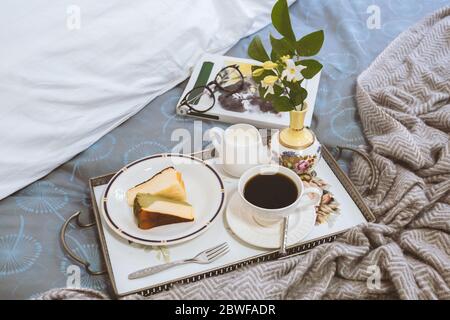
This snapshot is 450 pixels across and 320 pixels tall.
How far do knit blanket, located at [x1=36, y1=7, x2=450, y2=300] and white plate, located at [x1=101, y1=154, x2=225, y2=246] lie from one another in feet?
0.31

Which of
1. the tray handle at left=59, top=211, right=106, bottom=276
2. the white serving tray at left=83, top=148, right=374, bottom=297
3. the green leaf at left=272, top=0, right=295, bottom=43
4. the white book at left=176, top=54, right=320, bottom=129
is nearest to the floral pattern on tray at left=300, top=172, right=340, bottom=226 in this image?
the white serving tray at left=83, top=148, right=374, bottom=297

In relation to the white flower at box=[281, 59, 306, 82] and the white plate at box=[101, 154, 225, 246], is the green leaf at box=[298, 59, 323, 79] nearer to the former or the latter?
the white flower at box=[281, 59, 306, 82]

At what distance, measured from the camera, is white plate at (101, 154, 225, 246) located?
746 millimetres

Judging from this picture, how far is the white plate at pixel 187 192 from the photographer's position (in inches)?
29.4

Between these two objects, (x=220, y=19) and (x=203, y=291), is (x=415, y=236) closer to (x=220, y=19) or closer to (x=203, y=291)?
(x=203, y=291)

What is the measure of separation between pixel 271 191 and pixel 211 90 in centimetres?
34

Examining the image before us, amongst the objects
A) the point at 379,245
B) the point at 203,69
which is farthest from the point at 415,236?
the point at 203,69

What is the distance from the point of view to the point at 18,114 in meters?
0.83

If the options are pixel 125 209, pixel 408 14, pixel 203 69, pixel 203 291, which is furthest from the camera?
pixel 408 14

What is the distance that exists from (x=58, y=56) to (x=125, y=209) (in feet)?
1.02

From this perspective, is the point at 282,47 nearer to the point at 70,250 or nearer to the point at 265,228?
the point at 265,228

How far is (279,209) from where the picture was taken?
0.73 m

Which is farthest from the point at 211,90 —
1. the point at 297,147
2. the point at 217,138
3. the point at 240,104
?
the point at 297,147

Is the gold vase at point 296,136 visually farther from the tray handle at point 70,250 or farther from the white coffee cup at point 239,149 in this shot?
the tray handle at point 70,250
